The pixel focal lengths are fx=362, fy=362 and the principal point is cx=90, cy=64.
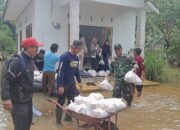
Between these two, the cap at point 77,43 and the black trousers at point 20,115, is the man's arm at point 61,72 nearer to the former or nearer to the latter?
the cap at point 77,43

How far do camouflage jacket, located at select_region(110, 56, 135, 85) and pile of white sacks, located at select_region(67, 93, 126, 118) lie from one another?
9.03 ft

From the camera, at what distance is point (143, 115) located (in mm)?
9516

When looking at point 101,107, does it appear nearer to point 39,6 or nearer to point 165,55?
point 39,6

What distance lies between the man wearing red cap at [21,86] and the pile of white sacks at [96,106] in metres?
1.29

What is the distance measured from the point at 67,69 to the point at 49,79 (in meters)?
2.83

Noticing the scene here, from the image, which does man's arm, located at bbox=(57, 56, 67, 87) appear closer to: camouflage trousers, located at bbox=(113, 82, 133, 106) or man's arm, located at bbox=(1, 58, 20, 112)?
camouflage trousers, located at bbox=(113, 82, 133, 106)

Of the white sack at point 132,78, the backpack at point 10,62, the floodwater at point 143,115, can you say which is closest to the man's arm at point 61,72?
the floodwater at point 143,115

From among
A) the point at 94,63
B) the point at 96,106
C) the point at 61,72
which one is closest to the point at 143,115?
the point at 61,72

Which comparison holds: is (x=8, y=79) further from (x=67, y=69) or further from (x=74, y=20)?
(x=74, y=20)

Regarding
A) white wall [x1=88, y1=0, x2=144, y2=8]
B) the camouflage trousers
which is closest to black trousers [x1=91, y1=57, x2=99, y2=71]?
white wall [x1=88, y1=0, x2=144, y2=8]

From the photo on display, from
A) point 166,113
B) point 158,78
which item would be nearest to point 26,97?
point 166,113

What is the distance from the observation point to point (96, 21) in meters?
17.8

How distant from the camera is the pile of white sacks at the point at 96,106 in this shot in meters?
6.34

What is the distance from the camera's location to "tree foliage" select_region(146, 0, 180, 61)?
81.7ft
